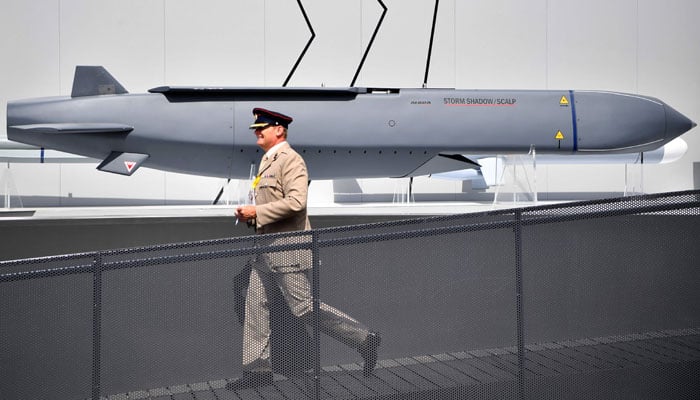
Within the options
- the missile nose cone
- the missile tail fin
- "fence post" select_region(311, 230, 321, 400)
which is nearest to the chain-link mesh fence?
"fence post" select_region(311, 230, 321, 400)

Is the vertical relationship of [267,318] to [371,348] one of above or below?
above

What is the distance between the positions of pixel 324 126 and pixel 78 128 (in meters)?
1.99

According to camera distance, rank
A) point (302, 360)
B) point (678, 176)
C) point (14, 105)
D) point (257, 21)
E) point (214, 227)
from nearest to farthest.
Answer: point (302, 360)
point (214, 227)
point (14, 105)
point (257, 21)
point (678, 176)

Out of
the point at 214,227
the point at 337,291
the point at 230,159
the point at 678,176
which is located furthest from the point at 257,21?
the point at 337,291

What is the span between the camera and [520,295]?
2.38 metres

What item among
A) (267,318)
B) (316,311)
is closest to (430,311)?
(316,311)

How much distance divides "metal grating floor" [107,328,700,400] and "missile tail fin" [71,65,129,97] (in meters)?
4.22

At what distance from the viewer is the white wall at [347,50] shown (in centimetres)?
752

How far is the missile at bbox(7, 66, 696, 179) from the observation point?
222 inches

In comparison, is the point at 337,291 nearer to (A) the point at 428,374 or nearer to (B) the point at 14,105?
(A) the point at 428,374

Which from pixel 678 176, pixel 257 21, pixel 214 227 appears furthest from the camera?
pixel 678 176

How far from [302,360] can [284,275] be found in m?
0.30

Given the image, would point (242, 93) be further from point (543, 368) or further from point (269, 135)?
point (543, 368)

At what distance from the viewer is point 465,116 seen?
592 centimetres
